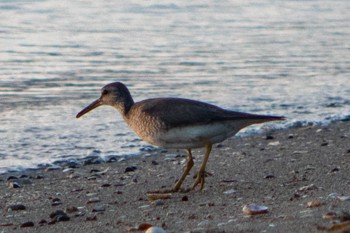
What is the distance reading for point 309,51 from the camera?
47.6 ft

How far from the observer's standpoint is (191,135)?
6.50 m

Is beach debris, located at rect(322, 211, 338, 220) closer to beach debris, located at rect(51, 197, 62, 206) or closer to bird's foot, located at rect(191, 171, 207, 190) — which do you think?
bird's foot, located at rect(191, 171, 207, 190)

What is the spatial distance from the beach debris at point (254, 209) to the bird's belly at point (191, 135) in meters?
1.03

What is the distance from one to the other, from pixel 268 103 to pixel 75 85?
2358 mm

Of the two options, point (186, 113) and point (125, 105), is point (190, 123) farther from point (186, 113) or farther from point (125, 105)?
A: point (125, 105)

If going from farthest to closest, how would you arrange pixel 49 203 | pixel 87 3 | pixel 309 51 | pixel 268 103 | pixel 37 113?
1. pixel 87 3
2. pixel 309 51
3. pixel 268 103
4. pixel 37 113
5. pixel 49 203

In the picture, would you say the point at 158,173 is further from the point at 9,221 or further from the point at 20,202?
the point at 9,221

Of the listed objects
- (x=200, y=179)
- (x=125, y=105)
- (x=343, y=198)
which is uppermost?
(x=125, y=105)

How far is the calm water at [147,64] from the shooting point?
9.18 m

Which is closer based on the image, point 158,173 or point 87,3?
point 158,173

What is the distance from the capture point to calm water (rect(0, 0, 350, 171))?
9180mm

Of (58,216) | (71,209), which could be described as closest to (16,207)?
(71,209)

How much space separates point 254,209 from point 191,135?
44.0 inches

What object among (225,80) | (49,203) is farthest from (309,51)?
(49,203)
